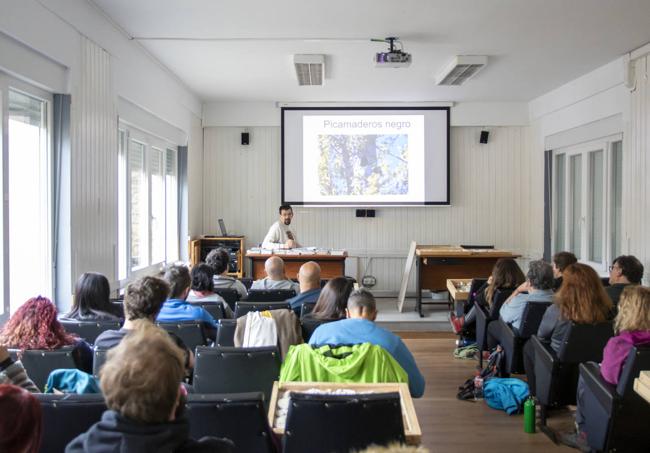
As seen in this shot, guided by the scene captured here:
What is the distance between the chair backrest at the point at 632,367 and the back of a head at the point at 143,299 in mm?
2308

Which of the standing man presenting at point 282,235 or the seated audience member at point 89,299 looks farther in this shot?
the standing man presenting at point 282,235

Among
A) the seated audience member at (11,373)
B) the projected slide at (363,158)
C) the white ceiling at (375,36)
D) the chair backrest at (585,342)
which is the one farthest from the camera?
the projected slide at (363,158)

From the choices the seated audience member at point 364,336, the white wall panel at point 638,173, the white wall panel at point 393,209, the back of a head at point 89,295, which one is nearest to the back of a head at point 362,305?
the seated audience member at point 364,336

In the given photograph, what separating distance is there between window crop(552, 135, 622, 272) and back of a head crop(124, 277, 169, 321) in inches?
236

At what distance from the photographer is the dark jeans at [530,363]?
14.0 feet

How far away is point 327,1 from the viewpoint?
16.6 ft

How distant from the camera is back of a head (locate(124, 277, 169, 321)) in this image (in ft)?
9.67

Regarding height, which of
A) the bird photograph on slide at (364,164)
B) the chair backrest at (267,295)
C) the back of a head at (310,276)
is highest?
the bird photograph on slide at (364,164)

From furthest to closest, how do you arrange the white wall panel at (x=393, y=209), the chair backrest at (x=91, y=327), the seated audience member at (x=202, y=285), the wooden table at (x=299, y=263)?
the white wall panel at (x=393, y=209) → the wooden table at (x=299, y=263) → the seated audience member at (x=202, y=285) → the chair backrest at (x=91, y=327)

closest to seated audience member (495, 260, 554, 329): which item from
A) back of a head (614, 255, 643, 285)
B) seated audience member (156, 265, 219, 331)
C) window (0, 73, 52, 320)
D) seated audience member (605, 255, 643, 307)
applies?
seated audience member (605, 255, 643, 307)

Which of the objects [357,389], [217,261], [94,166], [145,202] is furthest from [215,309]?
[145,202]

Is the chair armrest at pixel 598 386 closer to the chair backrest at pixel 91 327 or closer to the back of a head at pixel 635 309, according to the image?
Result: the back of a head at pixel 635 309

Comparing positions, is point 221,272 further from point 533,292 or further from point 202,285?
point 533,292

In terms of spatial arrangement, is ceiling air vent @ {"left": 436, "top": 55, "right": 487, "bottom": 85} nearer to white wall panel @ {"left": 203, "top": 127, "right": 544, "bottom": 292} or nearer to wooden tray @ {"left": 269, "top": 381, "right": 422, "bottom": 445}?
white wall panel @ {"left": 203, "top": 127, "right": 544, "bottom": 292}
